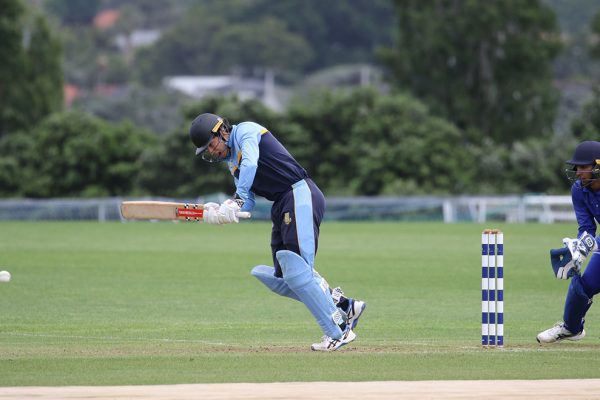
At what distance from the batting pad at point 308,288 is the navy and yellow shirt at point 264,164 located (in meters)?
0.63

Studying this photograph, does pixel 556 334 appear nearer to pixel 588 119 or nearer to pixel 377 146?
pixel 377 146

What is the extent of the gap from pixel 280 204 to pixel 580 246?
294cm

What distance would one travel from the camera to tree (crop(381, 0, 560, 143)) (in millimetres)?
58469

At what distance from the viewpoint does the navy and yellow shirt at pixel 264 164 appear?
12.2 m

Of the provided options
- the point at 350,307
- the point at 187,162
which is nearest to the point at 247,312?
the point at 350,307

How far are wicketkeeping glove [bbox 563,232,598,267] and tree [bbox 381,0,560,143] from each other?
45708mm

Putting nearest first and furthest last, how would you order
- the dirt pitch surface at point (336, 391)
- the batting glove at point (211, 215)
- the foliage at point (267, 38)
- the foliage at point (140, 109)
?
the dirt pitch surface at point (336, 391)
the batting glove at point (211, 215)
the foliage at point (140, 109)
the foliage at point (267, 38)

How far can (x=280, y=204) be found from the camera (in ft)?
40.5

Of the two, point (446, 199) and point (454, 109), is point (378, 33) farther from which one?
point (446, 199)

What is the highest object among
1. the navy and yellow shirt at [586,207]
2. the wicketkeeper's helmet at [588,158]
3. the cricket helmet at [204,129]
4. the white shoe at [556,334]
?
the cricket helmet at [204,129]

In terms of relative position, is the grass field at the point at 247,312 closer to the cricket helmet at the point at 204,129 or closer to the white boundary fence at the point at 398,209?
the cricket helmet at the point at 204,129

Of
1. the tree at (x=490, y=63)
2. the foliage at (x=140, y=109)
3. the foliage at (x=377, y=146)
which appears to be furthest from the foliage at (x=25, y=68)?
the foliage at (x=140, y=109)

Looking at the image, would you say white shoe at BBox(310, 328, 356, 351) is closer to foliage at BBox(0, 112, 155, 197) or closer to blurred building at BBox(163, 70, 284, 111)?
foliage at BBox(0, 112, 155, 197)

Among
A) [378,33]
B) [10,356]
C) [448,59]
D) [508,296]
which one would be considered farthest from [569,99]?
[10,356]
